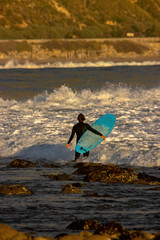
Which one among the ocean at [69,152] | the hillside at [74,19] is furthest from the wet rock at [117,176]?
the hillside at [74,19]

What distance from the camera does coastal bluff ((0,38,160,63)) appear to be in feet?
252

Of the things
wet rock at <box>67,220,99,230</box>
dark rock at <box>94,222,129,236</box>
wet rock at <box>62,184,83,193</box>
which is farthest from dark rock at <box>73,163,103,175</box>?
dark rock at <box>94,222,129,236</box>

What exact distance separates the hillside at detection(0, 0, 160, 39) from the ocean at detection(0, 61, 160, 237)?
5159 centimetres

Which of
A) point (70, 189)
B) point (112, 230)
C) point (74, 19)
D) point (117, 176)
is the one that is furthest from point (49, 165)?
point (74, 19)

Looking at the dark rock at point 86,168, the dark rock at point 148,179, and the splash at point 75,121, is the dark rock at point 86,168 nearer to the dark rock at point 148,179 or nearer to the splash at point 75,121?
the splash at point 75,121

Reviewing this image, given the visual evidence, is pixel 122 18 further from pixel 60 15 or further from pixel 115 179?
pixel 115 179

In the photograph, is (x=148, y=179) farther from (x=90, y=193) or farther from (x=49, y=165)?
(x=49, y=165)

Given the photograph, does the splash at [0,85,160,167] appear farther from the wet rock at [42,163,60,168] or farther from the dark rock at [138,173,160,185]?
the dark rock at [138,173,160,185]

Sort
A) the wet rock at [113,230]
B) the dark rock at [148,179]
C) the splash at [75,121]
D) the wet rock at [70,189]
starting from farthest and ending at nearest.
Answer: the splash at [75,121], the dark rock at [148,179], the wet rock at [70,189], the wet rock at [113,230]

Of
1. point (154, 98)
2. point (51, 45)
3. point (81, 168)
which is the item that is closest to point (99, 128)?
point (81, 168)

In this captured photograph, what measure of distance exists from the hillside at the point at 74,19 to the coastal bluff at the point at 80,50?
6718mm

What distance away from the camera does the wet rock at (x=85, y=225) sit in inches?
352

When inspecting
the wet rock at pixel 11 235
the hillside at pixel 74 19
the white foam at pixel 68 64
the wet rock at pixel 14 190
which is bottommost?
the wet rock at pixel 14 190

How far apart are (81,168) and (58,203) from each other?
3370 mm
